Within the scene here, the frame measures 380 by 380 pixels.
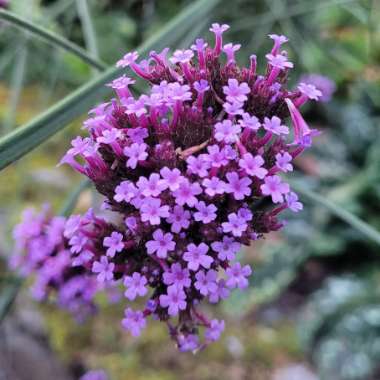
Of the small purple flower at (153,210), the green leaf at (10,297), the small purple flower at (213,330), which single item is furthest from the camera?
the green leaf at (10,297)

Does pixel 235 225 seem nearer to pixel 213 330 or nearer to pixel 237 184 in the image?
pixel 237 184

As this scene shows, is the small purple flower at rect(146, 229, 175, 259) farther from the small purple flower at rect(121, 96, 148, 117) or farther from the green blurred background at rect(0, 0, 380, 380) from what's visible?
the green blurred background at rect(0, 0, 380, 380)

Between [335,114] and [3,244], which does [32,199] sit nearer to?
[3,244]

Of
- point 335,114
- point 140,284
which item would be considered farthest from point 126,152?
point 335,114

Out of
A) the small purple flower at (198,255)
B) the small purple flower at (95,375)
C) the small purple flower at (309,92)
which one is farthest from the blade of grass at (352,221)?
the small purple flower at (95,375)

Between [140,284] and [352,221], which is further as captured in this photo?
[352,221]

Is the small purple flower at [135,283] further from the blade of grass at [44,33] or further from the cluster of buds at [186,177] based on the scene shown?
the blade of grass at [44,33]
